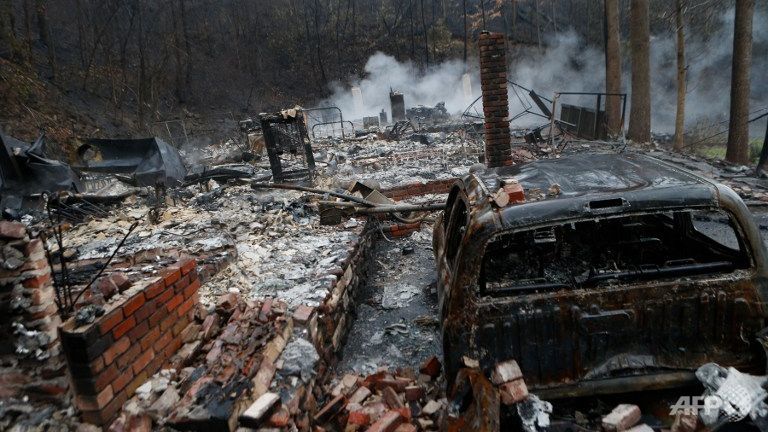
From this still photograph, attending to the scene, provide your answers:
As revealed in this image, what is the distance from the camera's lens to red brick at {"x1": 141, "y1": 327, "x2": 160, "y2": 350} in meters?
2.62

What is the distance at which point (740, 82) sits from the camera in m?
9.97

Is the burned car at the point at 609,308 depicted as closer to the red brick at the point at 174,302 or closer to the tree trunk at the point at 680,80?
the red brick at the point at 174,302

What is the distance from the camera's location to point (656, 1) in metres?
26.4

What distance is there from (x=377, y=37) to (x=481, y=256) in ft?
110

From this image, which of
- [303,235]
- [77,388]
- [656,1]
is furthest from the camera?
[656,1]

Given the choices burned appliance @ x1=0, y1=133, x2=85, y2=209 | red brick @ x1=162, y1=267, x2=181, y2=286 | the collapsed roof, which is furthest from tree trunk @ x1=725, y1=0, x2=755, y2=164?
burned appliance @ x1=0, y1=133, x2=85, y2=209

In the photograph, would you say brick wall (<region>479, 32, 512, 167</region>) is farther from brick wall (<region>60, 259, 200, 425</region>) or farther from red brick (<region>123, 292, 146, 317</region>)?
red brick (<region>123, 292, 146, 317</region>)

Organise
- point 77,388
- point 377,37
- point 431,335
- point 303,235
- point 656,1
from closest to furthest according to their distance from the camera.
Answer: point 77,388, point 431,335, point 303,235, point 656,1, point 377,37

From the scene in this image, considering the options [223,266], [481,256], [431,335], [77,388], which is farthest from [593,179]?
[223,266]

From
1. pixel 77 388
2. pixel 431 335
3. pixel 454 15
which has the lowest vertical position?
pixel 431 335

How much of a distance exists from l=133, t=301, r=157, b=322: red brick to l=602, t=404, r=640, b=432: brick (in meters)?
2.54

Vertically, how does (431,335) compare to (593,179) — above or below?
below

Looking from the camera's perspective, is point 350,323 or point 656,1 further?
point 656,1

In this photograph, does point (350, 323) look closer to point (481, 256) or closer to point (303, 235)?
point (303, 235)
